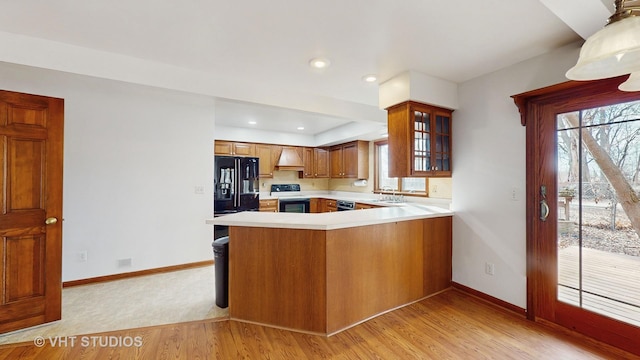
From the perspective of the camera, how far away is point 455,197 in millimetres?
3168

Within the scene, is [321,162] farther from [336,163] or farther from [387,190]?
[387,190]

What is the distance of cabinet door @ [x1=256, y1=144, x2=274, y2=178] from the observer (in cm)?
584

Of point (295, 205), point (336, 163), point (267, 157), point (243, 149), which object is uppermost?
point (243, 149)

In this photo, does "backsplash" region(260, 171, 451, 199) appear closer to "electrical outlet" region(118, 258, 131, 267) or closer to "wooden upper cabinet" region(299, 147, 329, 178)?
"wooden upper cabinet" region(299, 147, 329, 178)

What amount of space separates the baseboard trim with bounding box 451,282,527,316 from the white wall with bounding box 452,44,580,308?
0.13ft

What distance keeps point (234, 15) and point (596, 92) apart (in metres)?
2.77

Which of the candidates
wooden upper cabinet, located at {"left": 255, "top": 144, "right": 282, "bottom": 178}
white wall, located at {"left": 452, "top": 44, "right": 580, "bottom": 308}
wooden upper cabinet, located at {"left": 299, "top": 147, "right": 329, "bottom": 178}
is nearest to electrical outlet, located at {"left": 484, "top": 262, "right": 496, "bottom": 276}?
white wall, located at {"left": 452, "top": 44, "right": 580, "bottom": 308}

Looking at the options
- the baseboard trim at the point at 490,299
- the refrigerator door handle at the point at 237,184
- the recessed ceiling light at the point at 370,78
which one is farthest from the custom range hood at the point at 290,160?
the baseboard trim at the point at 490,299

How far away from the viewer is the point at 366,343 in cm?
210

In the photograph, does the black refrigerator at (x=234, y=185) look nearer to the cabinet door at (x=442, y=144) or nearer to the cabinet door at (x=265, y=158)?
the cabinet door at (x=265, y=158)

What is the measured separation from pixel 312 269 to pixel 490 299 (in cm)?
Result: 198

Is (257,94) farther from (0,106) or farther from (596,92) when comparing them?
(596,92)

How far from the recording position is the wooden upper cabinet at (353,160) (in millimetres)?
5629

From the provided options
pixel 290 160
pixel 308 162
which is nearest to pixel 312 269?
pixel 290 160
